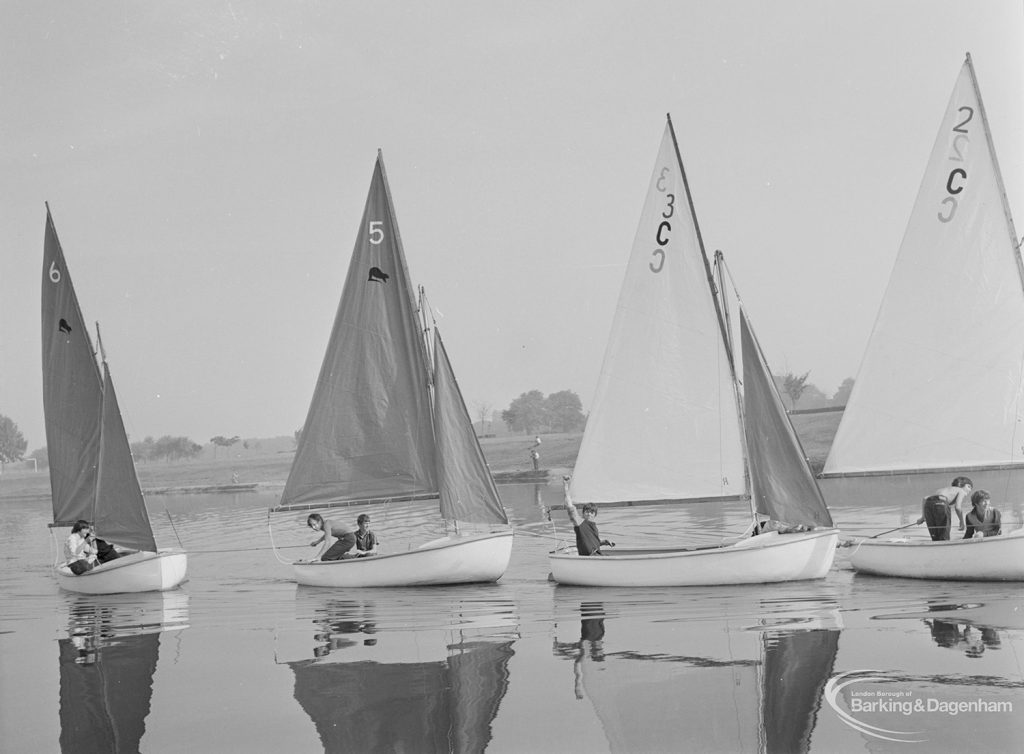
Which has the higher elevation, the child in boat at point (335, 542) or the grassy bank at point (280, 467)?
the grassy bank at point (280, 467)

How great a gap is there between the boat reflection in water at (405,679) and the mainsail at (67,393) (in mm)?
9926

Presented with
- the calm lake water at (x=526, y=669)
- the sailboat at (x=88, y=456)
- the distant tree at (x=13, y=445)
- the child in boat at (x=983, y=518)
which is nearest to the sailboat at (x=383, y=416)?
the calm lake water at (x=526, y=669)

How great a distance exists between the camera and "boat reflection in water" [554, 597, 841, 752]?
927 cm

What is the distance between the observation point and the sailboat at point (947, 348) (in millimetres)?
18797

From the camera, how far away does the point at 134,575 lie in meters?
22.0

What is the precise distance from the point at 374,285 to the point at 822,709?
15.4 metres

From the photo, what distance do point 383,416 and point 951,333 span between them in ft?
38.6

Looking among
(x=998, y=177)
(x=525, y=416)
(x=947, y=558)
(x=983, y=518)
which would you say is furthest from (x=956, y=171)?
(x=525, y=416)

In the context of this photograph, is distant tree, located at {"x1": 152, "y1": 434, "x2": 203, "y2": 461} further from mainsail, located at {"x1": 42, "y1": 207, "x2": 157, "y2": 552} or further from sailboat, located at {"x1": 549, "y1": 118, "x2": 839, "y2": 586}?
sailboat, located at {"x1": 549, "y1": 118, "x2": 839, "y2": 586}

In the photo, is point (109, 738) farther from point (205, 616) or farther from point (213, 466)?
point (213, 466)

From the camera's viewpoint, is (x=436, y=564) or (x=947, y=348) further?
(x=436, y=564)

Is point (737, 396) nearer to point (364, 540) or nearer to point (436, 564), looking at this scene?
point (436, 564)

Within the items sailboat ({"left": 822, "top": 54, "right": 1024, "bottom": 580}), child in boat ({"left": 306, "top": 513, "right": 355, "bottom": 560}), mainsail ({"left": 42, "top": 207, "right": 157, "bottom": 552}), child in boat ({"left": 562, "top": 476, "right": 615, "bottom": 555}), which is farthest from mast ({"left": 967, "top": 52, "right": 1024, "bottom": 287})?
mainsail ({"left": 42, "top": 207, "right": 157, "bottom": 552})

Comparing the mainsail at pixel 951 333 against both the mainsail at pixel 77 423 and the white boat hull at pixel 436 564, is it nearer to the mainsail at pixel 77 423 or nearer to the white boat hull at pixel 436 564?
the white boat hull at pixel 436 564
